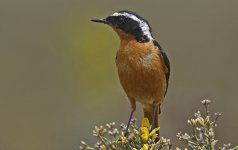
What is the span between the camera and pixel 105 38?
1501 cm

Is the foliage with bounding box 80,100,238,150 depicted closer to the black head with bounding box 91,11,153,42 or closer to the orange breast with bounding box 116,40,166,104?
the orange breast with bounding box 116,40,166,104

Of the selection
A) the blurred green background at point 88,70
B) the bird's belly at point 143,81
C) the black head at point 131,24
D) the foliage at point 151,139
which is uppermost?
the blurred green background at point 88,70

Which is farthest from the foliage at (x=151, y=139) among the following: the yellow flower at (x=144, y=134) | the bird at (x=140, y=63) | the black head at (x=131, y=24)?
the black head at (x=131, y=24)

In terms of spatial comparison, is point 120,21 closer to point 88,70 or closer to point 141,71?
point 141,71

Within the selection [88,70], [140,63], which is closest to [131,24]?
[140,63]

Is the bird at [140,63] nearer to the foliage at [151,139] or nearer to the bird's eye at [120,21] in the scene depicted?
the bird's eye at [120,21]

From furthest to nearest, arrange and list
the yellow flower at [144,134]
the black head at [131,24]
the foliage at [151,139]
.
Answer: the black head at [131,24], the yellow flower at [144,134], the foliage at [151,139]

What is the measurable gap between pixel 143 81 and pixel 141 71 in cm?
9

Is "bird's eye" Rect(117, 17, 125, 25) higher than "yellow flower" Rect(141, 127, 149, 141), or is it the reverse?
"bird's eye" Rect(117, 17, 125, 25)

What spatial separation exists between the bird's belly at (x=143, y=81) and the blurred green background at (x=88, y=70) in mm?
1982

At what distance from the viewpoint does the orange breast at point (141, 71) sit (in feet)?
22.5

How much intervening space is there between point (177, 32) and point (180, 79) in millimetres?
3929

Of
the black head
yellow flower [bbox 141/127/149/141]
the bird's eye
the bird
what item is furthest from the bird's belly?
yellow flower [bbox 141/127/149/141]

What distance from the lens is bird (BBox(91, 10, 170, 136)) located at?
688 centimetres
